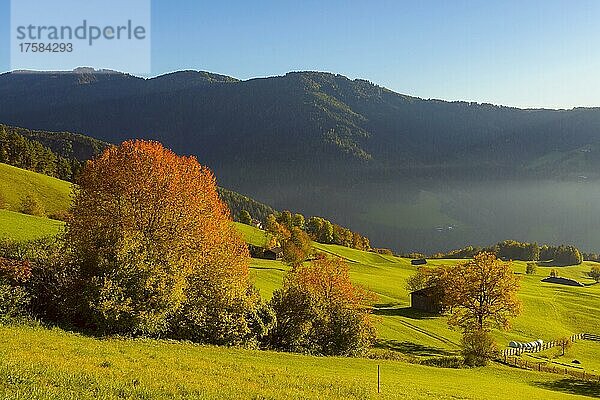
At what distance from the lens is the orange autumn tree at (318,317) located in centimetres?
4022

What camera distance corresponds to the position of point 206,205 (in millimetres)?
37469

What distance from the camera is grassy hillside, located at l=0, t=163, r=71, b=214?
8606 cm

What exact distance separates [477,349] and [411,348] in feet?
24.5

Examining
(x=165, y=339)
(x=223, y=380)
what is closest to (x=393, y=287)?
(x=165, y=339)

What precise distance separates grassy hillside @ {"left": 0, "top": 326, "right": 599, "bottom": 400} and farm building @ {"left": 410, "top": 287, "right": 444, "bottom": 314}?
36.8 metres

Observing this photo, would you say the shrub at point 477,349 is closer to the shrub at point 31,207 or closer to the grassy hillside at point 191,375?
the grassy hillside at point 191,375

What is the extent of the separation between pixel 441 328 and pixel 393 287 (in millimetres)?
27103

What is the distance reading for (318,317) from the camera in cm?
4169

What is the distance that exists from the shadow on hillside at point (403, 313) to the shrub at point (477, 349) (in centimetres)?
2134

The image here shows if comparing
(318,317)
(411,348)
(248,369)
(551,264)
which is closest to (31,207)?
(318,317)

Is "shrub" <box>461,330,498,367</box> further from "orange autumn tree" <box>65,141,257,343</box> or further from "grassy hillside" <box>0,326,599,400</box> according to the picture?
"orange autumn tree" <box>65,141,257,343</box>

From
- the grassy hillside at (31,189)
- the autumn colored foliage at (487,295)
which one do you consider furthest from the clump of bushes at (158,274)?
the grassy hillside at (31,189)

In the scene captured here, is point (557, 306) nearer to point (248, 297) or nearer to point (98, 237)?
point (248, 297)

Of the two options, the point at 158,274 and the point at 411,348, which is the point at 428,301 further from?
the point at 158,274
